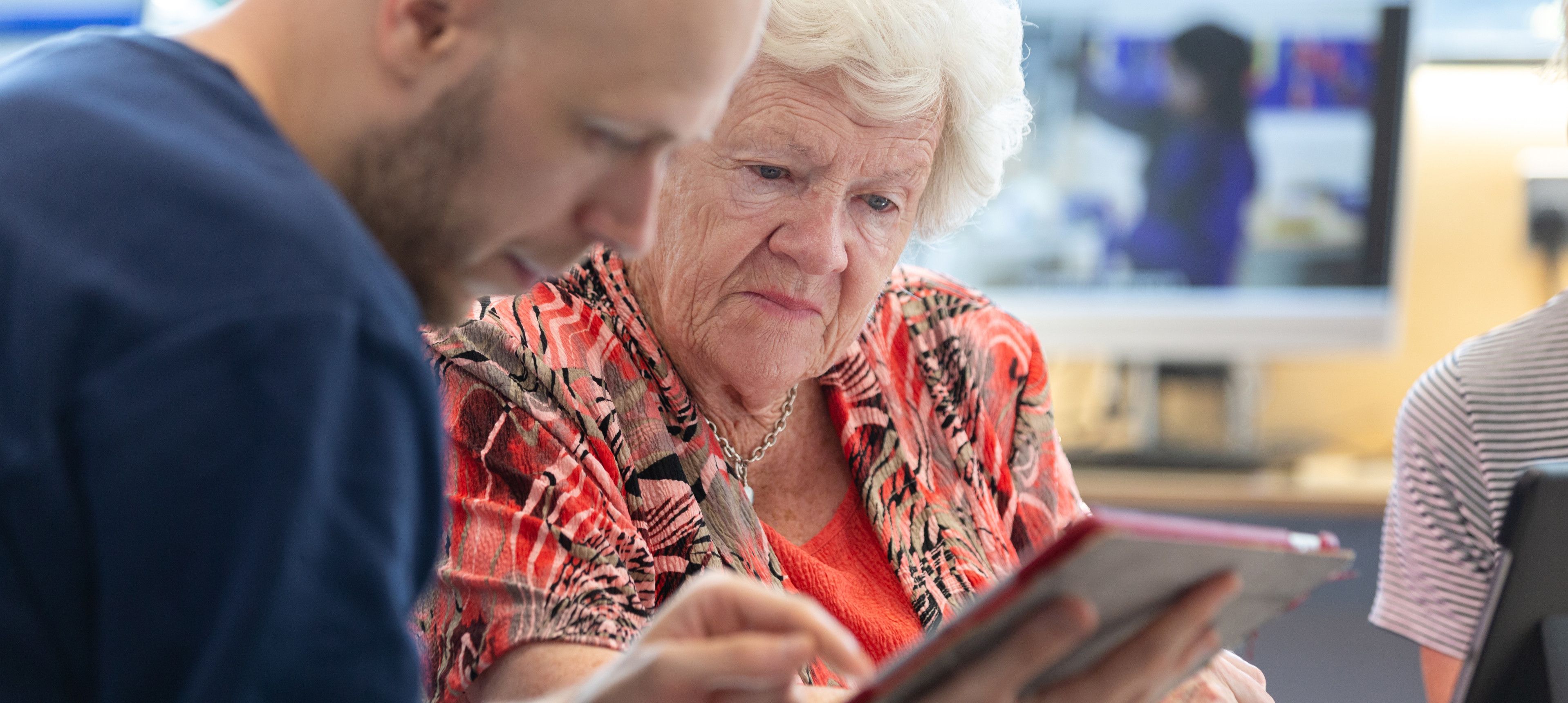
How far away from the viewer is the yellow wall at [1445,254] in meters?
3.25

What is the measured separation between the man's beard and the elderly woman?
396mm

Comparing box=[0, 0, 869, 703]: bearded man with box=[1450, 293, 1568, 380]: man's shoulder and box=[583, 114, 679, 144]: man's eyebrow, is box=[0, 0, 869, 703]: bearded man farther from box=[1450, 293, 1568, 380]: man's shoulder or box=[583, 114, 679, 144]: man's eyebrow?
box=[1450, 293, 1568, 380]: man's shoulder

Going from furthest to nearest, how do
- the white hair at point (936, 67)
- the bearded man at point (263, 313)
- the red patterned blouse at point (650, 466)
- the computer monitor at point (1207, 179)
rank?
the computer monitor at point (1207, 179) < the white hair at point (936, 67) < the red patterned blouse at point (650, 466) < the bearded man at point (263, 313)

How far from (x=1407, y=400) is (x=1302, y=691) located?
124 cm

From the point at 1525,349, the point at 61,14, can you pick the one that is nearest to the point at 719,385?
the point at 1525,349

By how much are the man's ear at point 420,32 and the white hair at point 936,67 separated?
62 centimetres

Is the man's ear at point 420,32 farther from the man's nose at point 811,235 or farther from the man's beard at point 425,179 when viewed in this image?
the man's nose at point 811,235

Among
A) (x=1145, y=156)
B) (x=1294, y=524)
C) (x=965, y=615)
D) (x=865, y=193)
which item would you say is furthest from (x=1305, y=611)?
(x=965, y=615)

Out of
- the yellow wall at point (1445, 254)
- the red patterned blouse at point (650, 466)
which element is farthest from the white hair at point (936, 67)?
the yellow wall at point (1445, 254)

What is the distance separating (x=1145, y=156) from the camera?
3217 millimetres

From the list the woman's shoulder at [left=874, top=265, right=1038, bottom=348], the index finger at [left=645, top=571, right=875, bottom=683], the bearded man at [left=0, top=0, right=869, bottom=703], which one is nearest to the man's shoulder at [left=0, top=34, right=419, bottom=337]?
the bearded man at [left=0, top=0, right=869, bottom=703]

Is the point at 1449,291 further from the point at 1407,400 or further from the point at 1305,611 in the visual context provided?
the point at 1407,400

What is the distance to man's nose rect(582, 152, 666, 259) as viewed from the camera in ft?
2.30

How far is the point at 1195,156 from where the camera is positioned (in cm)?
321
